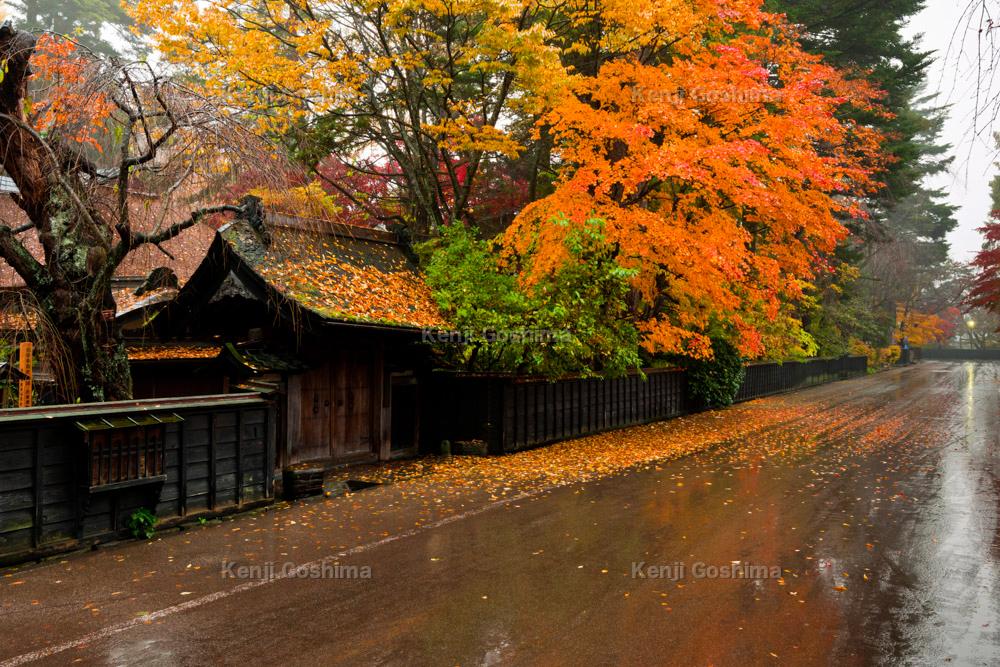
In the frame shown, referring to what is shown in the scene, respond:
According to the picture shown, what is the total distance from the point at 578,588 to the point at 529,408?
959 centimetres

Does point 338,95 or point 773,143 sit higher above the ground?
point 338,95

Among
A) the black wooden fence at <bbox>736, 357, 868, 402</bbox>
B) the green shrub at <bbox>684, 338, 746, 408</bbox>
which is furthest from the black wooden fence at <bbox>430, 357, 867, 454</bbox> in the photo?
the black wooden fence at <bbox>736, 357, 868, 402</bbox>

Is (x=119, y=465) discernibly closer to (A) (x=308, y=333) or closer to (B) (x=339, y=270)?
(A) (x=308, y=333)

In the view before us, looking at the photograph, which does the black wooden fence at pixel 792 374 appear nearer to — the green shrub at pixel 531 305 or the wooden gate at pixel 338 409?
the green shrub at pixel 531 305

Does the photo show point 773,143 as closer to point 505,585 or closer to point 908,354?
point 505,585

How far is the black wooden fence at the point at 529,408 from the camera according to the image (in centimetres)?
1566

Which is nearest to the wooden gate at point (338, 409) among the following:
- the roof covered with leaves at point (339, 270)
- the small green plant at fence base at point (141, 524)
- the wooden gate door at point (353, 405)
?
the wooden gate door at point (353, 405)

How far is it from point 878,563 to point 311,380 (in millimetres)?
10339

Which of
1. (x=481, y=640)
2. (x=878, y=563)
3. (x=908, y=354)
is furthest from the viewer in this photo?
(x=908, y=354)

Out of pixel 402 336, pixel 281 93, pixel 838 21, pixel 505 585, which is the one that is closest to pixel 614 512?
pixel 505 585

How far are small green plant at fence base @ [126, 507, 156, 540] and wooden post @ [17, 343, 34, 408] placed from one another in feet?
6.79

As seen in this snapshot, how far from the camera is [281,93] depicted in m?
17.5

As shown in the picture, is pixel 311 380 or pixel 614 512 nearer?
pixel 614 512

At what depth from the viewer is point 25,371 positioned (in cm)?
891
